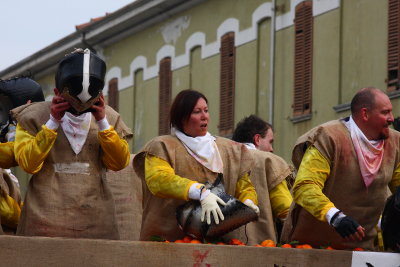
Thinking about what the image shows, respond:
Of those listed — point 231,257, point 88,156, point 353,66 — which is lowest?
point 231,257

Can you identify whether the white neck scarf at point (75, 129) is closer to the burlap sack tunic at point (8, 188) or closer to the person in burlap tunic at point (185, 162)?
the person in burlap tunic at point (185, 162)

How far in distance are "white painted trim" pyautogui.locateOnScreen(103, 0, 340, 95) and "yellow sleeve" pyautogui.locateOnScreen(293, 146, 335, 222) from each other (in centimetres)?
1470

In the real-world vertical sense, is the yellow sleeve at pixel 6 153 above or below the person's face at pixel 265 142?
below

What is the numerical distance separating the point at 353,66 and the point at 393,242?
47.3ft

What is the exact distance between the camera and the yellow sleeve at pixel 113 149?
27.1 feet

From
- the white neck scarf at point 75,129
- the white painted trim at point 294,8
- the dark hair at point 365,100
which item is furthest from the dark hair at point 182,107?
the white painted trim at point 294,8

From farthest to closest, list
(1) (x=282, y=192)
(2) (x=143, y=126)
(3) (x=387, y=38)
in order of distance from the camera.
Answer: (2) (x=143, y=126) → (3) (x=387, y=38) → (1) (x=282, y=192)

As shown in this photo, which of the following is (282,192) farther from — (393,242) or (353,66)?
(353,66)

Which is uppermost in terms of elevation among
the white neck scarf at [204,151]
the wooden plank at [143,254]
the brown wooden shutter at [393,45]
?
the brown wooden shutter at [393,45]

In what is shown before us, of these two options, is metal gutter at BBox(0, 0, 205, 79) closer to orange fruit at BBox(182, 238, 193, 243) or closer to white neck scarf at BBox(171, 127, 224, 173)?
white neck scarf at BBox(171, 127, 224, 173)

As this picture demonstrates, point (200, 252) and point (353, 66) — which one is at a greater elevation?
point (353, 66)

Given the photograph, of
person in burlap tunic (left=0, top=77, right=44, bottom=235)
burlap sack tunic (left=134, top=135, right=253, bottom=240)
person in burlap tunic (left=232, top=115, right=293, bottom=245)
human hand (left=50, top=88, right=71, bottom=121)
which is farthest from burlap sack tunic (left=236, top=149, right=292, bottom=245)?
human hand (left=50, top=88, right=71, bottom=121)

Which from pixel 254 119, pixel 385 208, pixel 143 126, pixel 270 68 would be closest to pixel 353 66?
pixel 270 68

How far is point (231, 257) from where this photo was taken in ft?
25.1
